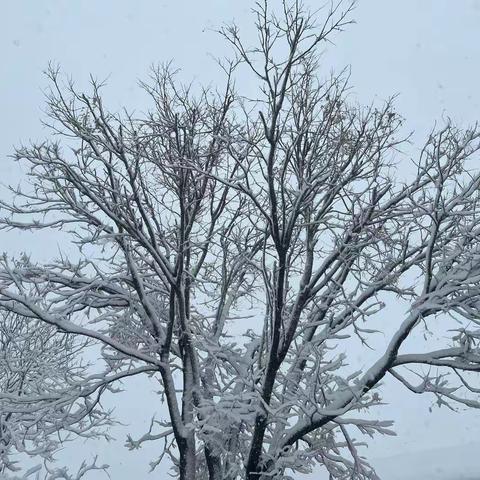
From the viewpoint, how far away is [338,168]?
8023 mm

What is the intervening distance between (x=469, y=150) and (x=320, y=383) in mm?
3911

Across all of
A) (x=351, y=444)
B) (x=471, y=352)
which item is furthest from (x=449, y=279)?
(x=351, y=444)

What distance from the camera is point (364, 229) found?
8344 mm

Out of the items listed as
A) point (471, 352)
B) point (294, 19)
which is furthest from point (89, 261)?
point (471, 352)

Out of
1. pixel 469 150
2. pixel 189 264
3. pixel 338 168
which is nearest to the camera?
pixel 338 168

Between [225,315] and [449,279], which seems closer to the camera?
[449,279]

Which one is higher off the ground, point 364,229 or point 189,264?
point 189,264

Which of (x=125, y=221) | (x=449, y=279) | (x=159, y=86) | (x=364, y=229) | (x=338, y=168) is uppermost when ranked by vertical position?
(x=159, y=86)

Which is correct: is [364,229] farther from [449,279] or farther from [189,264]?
[189,264]

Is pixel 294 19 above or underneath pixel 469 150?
above

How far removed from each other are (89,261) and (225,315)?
262cm

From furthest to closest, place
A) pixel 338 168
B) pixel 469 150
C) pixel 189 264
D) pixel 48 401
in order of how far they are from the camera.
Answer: pixel 189 264
pixel 48 401
pixel 469 150
pixel 338 168

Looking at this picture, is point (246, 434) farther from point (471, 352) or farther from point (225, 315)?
point (471, 352)

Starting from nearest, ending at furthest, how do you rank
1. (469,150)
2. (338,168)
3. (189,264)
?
(338,168) < (469,150) < (189,264)
